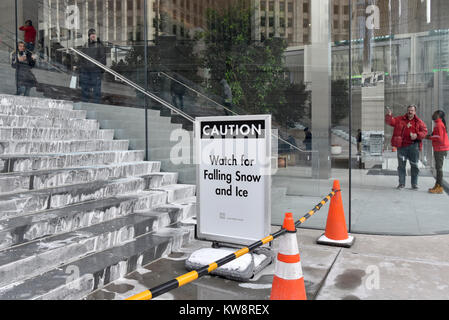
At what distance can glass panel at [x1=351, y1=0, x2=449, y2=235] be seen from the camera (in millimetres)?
5707

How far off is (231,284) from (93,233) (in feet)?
5.10

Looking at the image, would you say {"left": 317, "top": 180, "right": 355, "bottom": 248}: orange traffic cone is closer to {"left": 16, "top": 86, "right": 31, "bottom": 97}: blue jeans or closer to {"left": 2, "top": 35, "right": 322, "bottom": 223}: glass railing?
{"left": 2, "top": 35, "right": 322, "bottom": 223}: glass railing

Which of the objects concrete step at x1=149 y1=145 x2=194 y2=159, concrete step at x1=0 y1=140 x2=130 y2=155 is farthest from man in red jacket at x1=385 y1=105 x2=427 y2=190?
concrete step at x1=0 y1=140 x2=130 y2=155

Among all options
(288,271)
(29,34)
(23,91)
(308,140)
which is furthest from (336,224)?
(29,34)

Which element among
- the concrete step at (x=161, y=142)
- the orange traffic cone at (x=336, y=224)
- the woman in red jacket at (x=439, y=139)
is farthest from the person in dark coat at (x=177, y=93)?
the woman in red jacket at (x=439, y=139)

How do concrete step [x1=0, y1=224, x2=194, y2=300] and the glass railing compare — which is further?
the glass railing

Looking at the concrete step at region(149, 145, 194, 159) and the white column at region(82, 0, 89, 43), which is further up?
the white column at region(82, 0, 89, 43)

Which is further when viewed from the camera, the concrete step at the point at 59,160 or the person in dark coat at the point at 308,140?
the person in dark coat at the point at 308,140

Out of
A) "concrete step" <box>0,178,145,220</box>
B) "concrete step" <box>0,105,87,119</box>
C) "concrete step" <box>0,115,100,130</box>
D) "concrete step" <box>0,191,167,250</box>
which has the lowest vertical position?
"concrete step" <box>0,191,167,250</box>

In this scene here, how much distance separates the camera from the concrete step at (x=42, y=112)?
236 inches

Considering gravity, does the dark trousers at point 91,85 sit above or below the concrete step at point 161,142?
above

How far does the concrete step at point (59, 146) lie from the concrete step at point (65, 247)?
1.79 m

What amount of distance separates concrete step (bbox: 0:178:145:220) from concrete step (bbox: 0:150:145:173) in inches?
20.1

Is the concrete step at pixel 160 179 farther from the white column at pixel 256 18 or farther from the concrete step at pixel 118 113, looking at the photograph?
the white column at pixel 256 18
